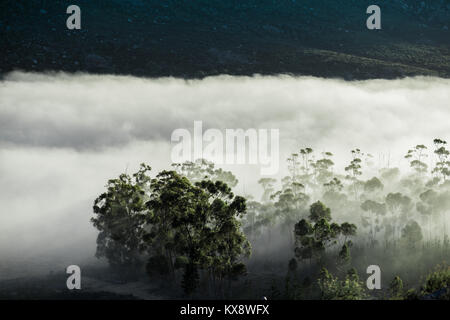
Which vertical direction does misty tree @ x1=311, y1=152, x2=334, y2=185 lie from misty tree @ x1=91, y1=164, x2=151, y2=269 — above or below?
above

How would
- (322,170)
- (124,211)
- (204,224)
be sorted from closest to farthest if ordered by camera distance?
(204,224) → (124,211) → (322,170)

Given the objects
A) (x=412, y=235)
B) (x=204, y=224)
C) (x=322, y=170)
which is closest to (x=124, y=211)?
(x=204, y=224)

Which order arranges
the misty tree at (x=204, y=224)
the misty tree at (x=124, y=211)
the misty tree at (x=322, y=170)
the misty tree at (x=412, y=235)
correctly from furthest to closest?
the misty tree at (x=322, y=170)
the misty tree at (x=412, y=235)
the misty tree at (x=124, y=211)
the misty tree at (x=204, y=224)

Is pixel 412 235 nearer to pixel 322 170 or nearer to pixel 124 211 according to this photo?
pixel 322 170

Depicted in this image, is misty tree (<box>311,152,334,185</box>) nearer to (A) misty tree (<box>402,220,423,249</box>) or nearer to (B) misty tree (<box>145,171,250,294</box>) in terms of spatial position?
(A) misty tree (<box>402,220,423,249</box>)

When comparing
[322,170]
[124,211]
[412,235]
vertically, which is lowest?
[412,235]

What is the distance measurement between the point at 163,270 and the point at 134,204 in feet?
34.1

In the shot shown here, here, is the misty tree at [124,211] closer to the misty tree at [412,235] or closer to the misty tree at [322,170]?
the misty tree at [412,235]

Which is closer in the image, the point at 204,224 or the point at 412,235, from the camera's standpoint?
the point at 204,224

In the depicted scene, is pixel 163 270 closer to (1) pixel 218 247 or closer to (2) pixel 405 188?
(1) pixel 218 247

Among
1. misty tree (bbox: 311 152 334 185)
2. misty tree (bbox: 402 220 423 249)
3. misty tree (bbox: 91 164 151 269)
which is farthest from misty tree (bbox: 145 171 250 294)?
misty tree (bbox: 311 152 334 185)

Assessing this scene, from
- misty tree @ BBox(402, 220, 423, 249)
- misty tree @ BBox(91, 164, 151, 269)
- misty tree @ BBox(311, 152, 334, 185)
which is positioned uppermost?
misty tree @ BBox(311, 152, 334, 185)

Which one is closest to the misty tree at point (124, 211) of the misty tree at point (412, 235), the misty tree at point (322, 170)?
the misty tree at point (412, 235)
